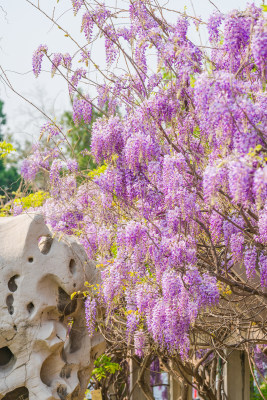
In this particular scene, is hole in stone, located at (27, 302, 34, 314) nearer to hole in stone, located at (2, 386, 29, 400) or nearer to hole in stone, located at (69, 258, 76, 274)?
hole in stone, located at (69, 258, 76, 274)

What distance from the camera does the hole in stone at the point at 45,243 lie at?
598cm

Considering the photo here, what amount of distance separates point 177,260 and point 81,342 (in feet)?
6.18

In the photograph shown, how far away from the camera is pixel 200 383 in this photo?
8570mm

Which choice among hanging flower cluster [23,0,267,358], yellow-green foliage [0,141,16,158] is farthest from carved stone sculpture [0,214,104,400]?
yellow-green foliage [0,141,16,158]

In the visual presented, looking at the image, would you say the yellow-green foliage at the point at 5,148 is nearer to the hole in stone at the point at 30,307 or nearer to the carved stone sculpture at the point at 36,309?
the carved stone sculpture at the point at 36,309

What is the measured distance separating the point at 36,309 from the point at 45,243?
2.01ft

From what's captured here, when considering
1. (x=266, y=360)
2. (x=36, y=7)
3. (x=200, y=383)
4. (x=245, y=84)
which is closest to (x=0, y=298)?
(x=36, y=7)

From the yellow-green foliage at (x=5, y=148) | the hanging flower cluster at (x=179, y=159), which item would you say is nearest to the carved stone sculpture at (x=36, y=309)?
the hanging flower cluster at (x=179, y=159)

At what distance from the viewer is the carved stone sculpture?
5.72 m

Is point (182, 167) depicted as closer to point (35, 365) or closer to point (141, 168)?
point (141, 168)

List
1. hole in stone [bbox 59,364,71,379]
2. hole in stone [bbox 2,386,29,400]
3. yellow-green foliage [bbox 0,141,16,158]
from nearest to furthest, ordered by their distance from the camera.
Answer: hole in stone [bbox 2,386,29,400] → hole in stone [bbox 59,364,71,379] → yellow-green foliage [bbox 0,141,16,158]

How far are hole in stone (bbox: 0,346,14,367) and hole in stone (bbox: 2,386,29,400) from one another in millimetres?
253

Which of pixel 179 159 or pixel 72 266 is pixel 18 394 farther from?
pixel 179 159

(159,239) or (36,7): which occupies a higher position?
(36,7)
